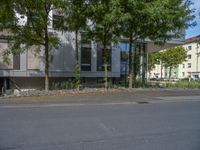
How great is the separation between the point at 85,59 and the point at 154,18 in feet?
36.9

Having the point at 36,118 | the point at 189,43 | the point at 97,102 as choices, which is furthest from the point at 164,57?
the point at 36,118

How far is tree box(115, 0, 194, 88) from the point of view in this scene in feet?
66.4

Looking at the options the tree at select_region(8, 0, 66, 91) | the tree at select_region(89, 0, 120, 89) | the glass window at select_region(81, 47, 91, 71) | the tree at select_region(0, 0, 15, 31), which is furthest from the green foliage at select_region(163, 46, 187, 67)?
the tree at select_region(0, 0, 15, 31)

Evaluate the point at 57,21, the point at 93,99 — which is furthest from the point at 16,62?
the point at 93,99

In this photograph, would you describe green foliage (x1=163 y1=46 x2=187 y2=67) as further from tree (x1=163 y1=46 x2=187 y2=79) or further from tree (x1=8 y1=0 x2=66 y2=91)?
tree (x1=8 y1=0 x2=66 y2=91)

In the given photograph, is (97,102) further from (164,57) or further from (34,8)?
(164,57)

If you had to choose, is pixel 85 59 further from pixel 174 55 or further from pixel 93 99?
pixel 174 55

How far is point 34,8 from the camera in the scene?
19094 mm

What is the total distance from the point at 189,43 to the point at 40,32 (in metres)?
88.7

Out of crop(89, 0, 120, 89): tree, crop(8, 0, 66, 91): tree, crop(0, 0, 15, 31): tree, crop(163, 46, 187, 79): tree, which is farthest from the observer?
crop(163, 46, 187, 79): tree

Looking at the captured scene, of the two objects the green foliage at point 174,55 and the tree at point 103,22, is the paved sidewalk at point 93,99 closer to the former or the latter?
the tree at point 103,22

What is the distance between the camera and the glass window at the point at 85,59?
30.8 meters

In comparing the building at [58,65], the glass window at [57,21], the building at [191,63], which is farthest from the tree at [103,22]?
the building at [191,63]

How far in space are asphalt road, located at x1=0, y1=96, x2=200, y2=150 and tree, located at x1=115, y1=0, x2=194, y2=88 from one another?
8179 mm
